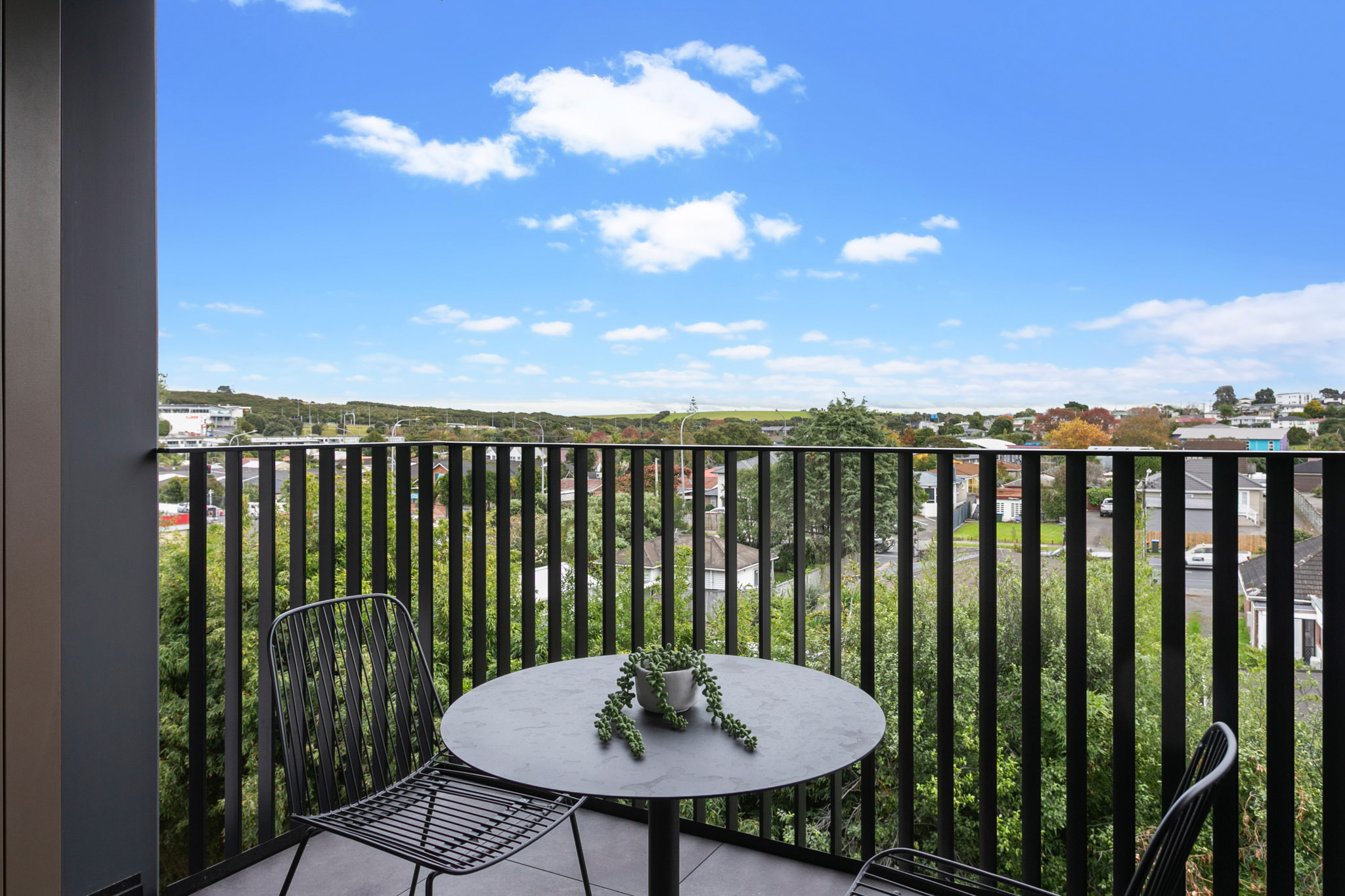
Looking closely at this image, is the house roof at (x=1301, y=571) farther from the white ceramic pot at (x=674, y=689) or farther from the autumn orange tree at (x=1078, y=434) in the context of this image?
the autumn orange tree at (x=1078, y=434)

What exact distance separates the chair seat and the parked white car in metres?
1.55

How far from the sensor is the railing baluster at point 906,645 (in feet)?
6.91

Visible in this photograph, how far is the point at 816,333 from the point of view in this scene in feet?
84.9

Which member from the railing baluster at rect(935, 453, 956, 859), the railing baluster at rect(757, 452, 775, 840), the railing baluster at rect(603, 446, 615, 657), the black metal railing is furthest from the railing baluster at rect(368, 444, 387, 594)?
the railing baluster at rect(935, 453, 956, 859)

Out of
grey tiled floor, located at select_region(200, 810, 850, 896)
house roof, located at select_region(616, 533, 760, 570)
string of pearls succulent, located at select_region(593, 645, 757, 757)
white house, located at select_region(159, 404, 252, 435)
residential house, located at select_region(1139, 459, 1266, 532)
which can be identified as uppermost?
white house, located at select_region(159, 404, 252, 435)

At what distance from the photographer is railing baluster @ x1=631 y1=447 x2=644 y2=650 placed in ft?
8.32

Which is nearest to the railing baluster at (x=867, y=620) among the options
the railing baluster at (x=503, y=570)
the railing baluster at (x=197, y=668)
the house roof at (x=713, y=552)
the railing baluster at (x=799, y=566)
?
the railing baluster at (x=799, y=566)

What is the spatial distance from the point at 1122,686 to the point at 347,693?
2.00m

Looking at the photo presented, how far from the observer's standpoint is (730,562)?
2.46 metres

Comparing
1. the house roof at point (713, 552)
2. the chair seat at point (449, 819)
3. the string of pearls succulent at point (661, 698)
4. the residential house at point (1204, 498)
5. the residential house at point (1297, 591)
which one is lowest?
the house roof at point (713, 552)

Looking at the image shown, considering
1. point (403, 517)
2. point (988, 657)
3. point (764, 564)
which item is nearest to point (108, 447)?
point (403, 517)

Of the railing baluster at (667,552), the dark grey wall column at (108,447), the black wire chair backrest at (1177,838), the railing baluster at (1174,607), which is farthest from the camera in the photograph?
the railing baluster at (667,552)

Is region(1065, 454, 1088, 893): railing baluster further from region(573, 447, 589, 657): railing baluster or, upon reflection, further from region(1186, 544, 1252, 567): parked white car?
region(573, 447, 589, 657): railing baluster

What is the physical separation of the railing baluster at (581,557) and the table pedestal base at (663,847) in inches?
45.9
